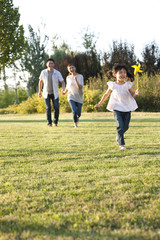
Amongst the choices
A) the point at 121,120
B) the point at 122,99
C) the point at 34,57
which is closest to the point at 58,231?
the point at 121,120

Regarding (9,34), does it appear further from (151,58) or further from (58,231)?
(58,231)

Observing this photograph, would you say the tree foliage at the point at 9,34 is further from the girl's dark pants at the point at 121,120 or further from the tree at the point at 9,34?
the girl's dark pants at the point at 121,120

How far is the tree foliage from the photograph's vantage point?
18.1 metres

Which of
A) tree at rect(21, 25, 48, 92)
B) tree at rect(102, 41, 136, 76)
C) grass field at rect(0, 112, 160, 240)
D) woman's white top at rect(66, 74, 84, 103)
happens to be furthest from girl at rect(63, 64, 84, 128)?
tree at rect(21, 25, 48, 92)

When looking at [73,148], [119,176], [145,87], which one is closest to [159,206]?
[119,176]

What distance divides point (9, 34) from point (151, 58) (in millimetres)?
11357

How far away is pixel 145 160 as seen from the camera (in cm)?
407

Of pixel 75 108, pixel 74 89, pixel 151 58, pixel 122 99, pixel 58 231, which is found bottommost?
pixel 58 231

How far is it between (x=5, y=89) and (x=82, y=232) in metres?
35.6

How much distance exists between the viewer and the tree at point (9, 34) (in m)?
18.1

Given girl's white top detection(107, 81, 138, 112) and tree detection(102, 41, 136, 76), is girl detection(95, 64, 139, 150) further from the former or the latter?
tree detection(102, 41, 136, 76)

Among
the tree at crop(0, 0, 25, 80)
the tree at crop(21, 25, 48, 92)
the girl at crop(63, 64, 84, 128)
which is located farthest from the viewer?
the tree at crop(21, 25, 48, 92)

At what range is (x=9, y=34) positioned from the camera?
18.3 meters

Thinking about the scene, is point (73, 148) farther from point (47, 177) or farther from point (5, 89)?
point (5, 89)
